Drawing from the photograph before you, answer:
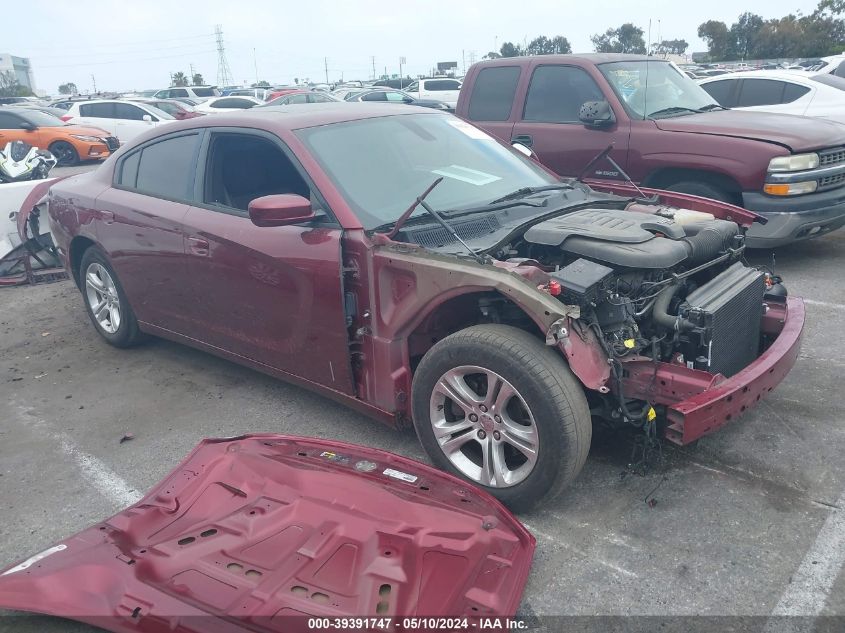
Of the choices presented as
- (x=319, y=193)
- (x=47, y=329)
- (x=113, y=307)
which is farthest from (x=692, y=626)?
(x=47, y=329)

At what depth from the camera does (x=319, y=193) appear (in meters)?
3.62

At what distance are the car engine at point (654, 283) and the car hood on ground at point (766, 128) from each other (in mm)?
2835

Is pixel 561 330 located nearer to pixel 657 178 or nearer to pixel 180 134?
pixel 180 134

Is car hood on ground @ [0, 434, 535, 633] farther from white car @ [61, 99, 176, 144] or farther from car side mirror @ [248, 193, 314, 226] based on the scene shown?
white car @ [61, 99, 176, 144]

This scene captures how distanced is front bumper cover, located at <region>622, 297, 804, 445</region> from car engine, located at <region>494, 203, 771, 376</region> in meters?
0.10

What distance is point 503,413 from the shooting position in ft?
10.0

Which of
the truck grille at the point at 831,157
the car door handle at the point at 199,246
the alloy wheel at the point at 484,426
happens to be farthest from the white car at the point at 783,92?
the alloy wheel at the point at 484,426

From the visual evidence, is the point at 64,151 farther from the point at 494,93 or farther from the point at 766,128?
the point at 766,128

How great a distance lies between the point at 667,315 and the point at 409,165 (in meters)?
1.59

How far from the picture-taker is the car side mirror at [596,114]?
253 inches

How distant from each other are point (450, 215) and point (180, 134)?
78.8 inches

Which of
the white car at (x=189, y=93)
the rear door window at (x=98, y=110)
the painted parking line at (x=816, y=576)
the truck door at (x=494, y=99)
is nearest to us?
the painted parking line at (x=816, y=576)

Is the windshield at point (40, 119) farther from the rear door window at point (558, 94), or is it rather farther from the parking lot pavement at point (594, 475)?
the rear door window at point (558, 94)

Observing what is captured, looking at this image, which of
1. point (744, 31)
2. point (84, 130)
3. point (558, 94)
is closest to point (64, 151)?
point (84, 130)
